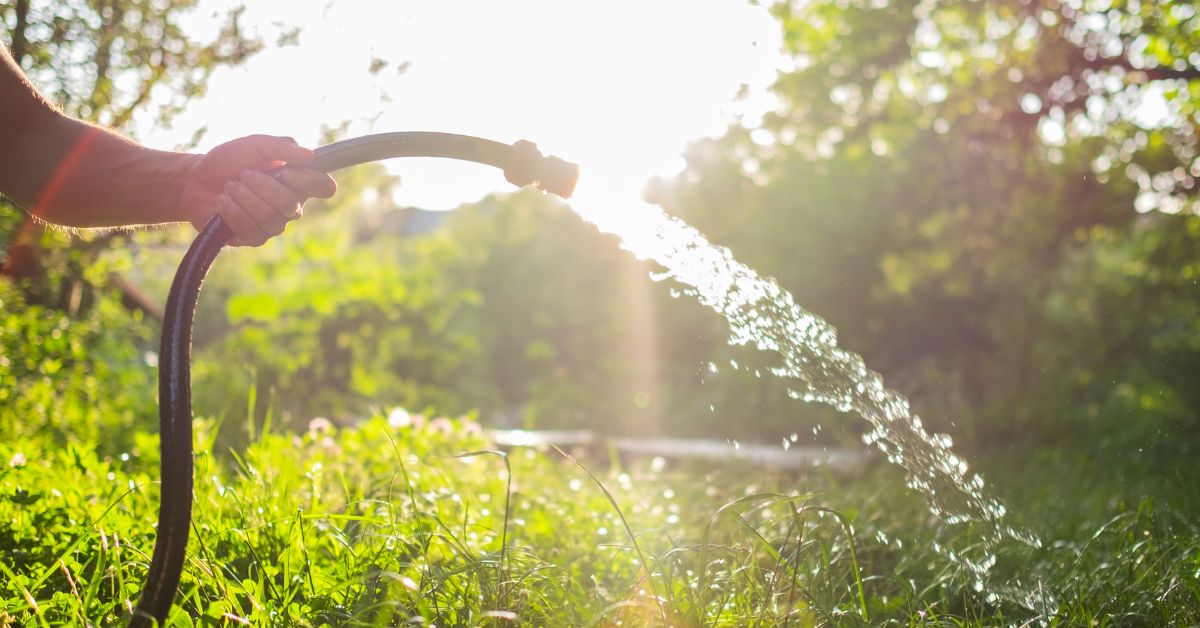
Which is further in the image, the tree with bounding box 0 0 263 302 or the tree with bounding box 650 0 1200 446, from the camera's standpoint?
the tree with bounding box 650 0 1200 446

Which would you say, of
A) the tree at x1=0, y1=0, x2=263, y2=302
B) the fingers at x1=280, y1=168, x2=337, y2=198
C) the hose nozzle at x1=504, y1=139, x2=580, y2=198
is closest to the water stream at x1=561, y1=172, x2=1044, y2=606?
the hose nozzle at x1=504, y1=139, x2=580, y2=198

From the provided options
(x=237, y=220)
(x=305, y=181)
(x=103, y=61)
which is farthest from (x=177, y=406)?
(x=103, y=61)

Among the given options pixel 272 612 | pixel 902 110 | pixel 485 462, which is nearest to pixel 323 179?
pixel 272 612

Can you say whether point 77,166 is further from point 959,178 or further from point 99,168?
point 959,178

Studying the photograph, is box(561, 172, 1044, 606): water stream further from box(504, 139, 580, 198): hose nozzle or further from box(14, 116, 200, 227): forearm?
box(14, 116, 200, 227): forearm

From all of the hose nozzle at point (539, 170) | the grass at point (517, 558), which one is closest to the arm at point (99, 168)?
the hose nozzle at point (539, 170)

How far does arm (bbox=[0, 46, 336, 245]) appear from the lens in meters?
1.99

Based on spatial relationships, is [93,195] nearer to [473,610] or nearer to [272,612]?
[272,612]

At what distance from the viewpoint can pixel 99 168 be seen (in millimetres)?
2098

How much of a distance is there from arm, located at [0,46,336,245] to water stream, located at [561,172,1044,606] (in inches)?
32.3

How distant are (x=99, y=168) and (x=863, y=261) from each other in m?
12.3

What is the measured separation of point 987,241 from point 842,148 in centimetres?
219

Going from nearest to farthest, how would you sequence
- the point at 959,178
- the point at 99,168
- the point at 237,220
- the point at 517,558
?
the point at 237,220 < the point at 99,168 < the point at 517,558 < the point at 959,178

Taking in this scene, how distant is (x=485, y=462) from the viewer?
5195 millimetres
